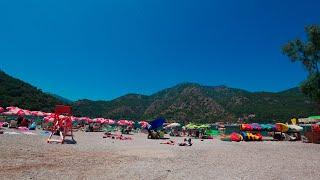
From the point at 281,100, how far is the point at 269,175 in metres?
168

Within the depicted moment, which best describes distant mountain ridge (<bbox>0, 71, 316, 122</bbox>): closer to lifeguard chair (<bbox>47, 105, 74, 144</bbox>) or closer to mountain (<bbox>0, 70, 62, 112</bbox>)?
mountain (<bbox>0, 70, 62, 112</bbox>)

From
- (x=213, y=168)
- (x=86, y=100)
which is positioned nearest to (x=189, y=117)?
(x=86, y=100)

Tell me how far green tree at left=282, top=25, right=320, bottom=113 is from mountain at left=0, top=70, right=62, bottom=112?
2959 inches

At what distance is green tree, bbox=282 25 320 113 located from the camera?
1462 inches

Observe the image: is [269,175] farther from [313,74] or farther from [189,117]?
[189,117]

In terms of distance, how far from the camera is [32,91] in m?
113

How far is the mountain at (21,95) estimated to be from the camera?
309ft

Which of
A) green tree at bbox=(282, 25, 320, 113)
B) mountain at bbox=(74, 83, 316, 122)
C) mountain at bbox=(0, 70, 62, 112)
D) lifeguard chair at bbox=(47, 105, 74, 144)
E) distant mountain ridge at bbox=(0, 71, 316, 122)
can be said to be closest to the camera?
lifeguard chair at bbox=(47, 105, 74, 144)

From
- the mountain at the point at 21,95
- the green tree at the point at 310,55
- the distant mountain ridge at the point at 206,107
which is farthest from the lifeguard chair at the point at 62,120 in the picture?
the distant mountain ridge at the point at 206,107

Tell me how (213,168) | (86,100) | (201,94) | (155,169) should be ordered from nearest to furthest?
(155,169) → (213,168) → (201,94) → (86,100)

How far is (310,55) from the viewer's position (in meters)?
37.7

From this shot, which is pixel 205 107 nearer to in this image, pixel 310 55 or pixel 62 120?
pixel 310 55

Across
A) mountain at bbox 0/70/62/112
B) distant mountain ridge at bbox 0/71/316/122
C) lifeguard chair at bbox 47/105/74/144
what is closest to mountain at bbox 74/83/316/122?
distant mountain ridge at bbox 0/71/316/122

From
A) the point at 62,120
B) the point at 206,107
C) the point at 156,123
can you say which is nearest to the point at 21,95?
the point at 156,123
